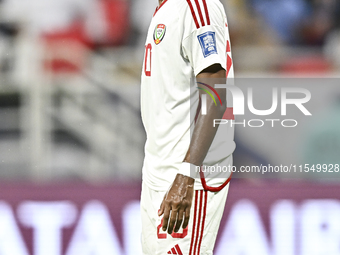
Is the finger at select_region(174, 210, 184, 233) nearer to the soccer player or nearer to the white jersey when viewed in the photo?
the soccer player

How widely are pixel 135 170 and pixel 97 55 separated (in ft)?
4.12

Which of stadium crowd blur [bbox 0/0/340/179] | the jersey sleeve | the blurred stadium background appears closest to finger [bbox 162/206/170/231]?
the jersey sleeve

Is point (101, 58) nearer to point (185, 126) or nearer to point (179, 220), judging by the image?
point (185, 126)

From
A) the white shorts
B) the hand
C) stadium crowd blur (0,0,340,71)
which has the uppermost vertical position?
stadium crowd blur (0,0,340,71)

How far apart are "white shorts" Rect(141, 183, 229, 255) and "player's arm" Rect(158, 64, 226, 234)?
93mm

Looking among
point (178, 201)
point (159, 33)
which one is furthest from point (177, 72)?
point (178, 201)

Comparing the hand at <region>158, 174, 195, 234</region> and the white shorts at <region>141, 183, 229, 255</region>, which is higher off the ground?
the hand at <region>158, 174, 195, 234</region>

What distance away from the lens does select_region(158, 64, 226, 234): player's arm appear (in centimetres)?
163

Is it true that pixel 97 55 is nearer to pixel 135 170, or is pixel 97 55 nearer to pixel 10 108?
pixel 10 108

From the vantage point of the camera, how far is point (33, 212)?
3.49 meters

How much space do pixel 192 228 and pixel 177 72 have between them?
53 cm

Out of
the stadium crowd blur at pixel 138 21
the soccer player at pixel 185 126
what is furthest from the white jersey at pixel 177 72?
the stadium crowd blur at pixel 138 21

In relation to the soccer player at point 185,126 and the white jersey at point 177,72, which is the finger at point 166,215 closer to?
the soccer player at point 185,126

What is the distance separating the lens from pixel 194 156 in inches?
64.7
